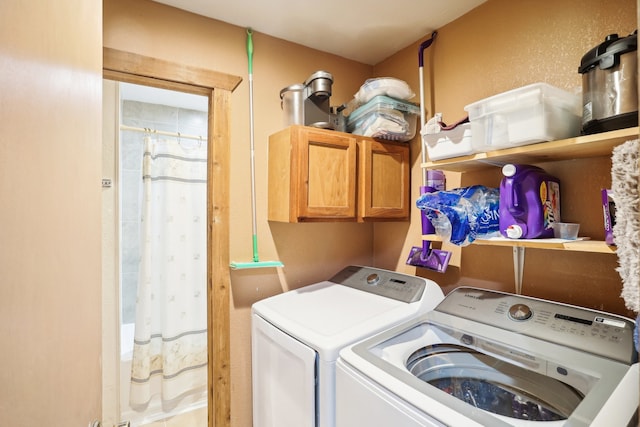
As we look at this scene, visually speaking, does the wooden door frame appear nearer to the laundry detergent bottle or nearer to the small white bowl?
the laundry detergent bottle

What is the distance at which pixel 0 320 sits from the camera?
307mm

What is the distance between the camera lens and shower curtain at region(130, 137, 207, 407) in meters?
2.40

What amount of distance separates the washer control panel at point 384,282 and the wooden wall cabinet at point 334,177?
0.34 m

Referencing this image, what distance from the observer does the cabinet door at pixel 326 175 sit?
158 cm

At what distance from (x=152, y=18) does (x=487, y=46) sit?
1.71 meters

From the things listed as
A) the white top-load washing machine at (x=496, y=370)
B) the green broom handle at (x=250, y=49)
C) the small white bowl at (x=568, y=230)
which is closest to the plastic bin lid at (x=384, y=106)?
the green broom handle at (x=250, y=49)

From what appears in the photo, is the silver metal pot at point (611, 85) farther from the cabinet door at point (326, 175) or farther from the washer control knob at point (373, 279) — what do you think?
the washer control knob at point (373, 279)

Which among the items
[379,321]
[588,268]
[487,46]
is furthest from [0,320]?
[487,46]

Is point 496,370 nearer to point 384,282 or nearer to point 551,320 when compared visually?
point 551,320

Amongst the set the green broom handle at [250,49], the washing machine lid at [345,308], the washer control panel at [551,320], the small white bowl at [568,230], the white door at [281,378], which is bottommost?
the white door at [281,378]

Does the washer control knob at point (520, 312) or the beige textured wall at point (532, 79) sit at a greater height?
the beige textured wall at point (532, 79)

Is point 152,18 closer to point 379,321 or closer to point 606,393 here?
point 379,321

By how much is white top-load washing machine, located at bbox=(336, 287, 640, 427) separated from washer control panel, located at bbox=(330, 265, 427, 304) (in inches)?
7.3

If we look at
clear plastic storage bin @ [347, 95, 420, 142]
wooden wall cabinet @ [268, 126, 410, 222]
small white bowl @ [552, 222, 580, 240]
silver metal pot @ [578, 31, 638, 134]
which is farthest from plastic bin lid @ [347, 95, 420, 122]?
small white bowl @ [552, 222, 580, 240]
